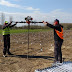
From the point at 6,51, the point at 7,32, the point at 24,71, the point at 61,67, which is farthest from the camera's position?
the point at 6,51

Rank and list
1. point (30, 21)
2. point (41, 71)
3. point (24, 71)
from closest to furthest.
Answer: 1. point (41, 71)
2. point (24, 71)
3. point (30, 21)

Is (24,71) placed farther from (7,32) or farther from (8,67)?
(7,32)

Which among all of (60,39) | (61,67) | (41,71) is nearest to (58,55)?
(60,39)

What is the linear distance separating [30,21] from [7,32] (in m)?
1.68

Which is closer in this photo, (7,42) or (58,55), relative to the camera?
(58,55)

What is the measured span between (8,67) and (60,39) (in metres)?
2.77

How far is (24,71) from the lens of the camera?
5.08 m

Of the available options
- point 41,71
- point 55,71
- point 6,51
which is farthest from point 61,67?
point 6,51

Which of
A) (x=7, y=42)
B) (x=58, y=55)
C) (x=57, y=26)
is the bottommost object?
(x=58, y=55)

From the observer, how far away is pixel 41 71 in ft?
10.1

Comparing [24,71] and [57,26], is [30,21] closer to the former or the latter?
[57,26]

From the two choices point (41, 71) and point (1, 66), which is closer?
point (41, 71)

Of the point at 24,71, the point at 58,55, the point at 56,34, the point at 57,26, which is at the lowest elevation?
the point at 24,71

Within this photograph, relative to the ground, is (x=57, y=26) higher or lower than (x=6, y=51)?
higher
